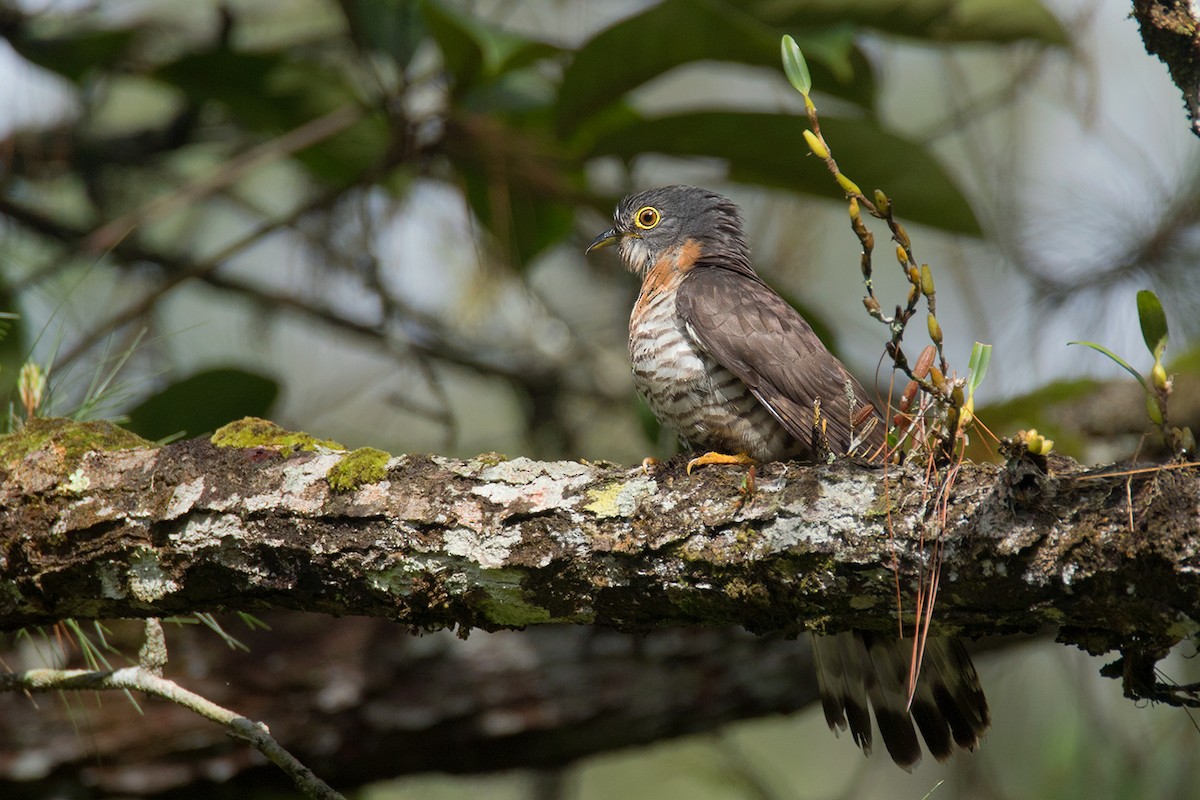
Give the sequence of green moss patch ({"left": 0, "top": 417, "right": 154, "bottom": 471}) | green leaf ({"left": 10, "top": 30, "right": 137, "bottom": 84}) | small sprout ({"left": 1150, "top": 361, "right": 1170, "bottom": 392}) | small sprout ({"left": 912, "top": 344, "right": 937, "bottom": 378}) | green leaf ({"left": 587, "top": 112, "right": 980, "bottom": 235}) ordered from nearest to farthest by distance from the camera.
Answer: small sprout ({"left": 1150, "top": 361, "right": 1170, "bottom": 392})
small sprout ({"left": 912, "top": 344, "right": 937, "bottom": 378})
green moss patch ({"left": 0, "top": 417, "right": 154, "bottom": 471})
green leaf ({"left": 587, "top": 112, "right": 980, "bottom": 235})
green leaf ({"left": 10, "top": 30, "right": 137, "bottom": 84})

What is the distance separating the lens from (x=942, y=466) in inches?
84.8

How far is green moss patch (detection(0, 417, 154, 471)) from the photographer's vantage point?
2543 mm

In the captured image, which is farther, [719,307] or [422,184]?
[422,184]

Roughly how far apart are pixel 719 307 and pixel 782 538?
4.85 feet

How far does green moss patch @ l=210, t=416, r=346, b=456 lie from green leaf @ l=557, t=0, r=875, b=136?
1.87 meters

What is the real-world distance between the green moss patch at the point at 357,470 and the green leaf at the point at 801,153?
2159 millimetres

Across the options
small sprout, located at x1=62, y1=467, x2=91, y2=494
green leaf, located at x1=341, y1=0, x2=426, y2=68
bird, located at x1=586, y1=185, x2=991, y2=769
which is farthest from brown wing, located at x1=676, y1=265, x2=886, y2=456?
small sprout, located at x1=62, y1=467, x2=91, y2=494

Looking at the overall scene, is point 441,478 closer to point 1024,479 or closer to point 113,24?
→ point 1024,479

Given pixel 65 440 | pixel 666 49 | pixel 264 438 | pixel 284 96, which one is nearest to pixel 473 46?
pixel 666 49

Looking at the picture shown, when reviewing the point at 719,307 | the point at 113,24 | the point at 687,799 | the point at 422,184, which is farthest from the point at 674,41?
the point at 687,799

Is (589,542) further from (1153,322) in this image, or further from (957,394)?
(1153,322)

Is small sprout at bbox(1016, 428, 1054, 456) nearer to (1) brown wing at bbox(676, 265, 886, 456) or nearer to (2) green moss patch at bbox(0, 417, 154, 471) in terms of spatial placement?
(1) brown wing at bbox(676, 265, 886, 456)

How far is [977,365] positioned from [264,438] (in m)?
1.66

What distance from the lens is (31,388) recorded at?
2830 mm
